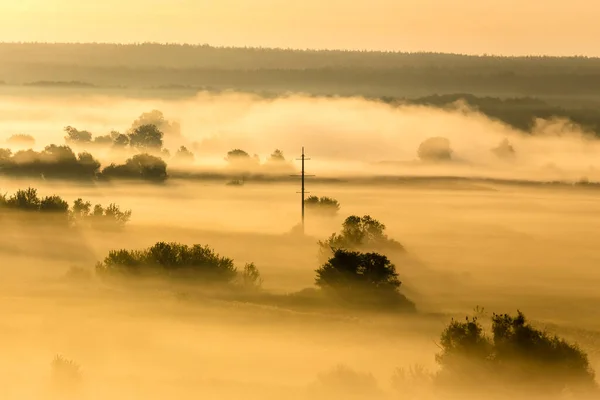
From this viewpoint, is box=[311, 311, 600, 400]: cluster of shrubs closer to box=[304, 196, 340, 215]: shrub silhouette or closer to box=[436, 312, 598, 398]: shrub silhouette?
box=[436, 312, 598, 398]: shrub silhouette

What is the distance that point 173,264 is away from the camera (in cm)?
4359

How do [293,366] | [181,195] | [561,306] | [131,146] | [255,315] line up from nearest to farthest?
[293,366], [561,306], [255,315], [181,195], [131,146]

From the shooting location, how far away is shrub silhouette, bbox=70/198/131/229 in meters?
40.5

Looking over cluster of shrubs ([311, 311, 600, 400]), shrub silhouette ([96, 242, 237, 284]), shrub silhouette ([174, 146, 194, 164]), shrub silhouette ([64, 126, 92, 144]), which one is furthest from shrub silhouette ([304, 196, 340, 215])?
cluster of shrubs ([311, 311, 600, 400])

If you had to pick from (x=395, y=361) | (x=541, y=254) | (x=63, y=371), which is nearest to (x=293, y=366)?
(x=395, y=361)

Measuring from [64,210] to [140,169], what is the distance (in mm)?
5737

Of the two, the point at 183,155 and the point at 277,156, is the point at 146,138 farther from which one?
the point at 277,156

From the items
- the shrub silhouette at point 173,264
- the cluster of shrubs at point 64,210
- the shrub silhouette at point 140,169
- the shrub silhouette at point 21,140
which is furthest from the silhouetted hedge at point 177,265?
the shrub silhouette at point 21,140

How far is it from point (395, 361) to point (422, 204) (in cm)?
931

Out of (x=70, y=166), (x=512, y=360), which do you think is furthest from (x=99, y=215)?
(x=512, y=360)

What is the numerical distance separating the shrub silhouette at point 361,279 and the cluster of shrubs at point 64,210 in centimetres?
764

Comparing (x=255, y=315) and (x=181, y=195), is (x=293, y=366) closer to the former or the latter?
(x=255, y=315)

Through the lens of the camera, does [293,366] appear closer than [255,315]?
Yes

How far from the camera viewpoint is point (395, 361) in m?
27.9
